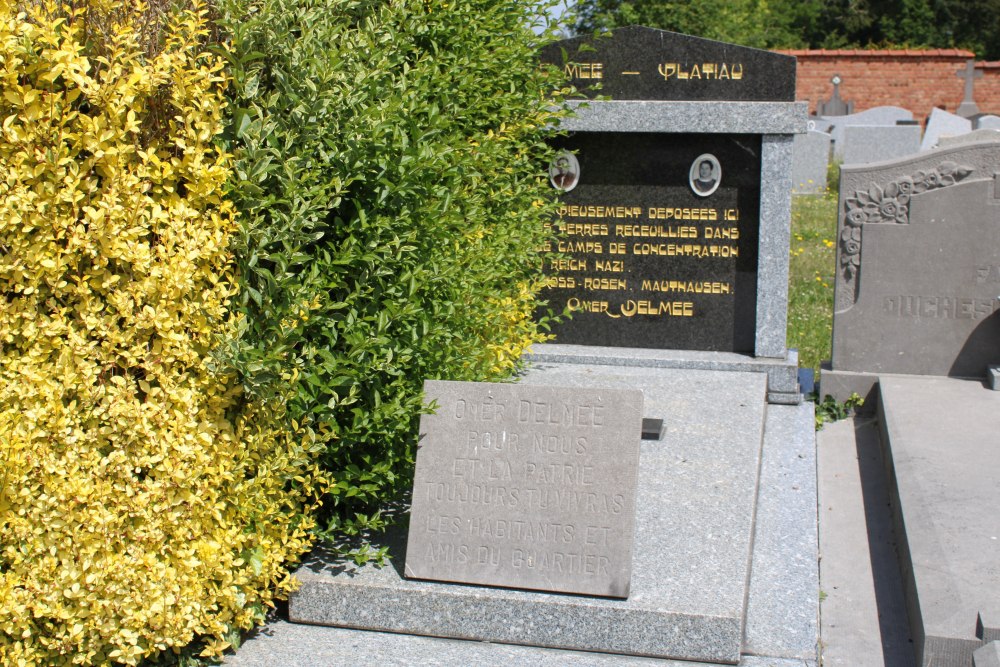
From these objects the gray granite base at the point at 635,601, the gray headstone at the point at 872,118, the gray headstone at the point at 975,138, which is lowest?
the gray granite base at the point at 635,601

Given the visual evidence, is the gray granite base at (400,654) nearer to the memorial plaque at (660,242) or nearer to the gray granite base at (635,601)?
the gray granite base at (635,601)

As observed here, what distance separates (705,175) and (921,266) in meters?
1.47

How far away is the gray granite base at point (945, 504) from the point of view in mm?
3348

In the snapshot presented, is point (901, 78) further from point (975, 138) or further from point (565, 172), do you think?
point (565, 172)

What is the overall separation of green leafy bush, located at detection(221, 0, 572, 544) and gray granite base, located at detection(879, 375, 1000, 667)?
1.89 m

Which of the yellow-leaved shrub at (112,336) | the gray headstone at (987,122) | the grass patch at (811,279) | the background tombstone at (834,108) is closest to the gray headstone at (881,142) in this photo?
the grass patch at (811,279)

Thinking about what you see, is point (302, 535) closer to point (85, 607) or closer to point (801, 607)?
point (85, 607)

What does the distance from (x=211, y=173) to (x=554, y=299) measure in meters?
4.20

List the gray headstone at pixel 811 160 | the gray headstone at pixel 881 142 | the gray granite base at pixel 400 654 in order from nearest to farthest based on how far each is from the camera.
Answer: the gray granite base at pixel 400 654 → the gray headstone at pixel 881 142 → the gray headstone at pixel 811 160

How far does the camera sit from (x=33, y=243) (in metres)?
2.86

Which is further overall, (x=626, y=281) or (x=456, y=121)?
(x=626, y=281)

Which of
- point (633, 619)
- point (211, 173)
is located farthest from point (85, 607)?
point (633, 619)

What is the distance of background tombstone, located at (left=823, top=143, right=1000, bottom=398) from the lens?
6332 mm

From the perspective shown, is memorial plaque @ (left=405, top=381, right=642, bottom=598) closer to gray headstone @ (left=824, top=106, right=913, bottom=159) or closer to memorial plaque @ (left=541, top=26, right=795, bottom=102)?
memorial plaque @ (left=541, top=26, right=795, bottom=102)
